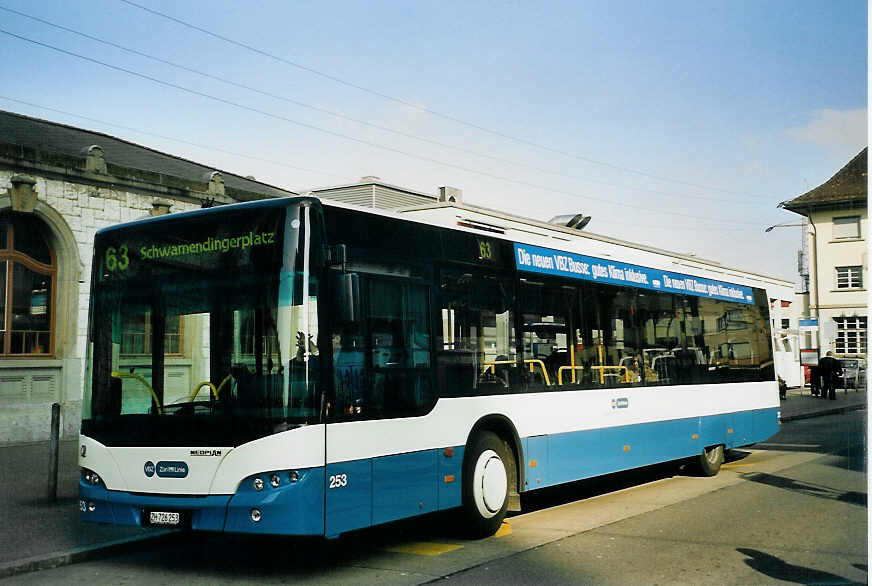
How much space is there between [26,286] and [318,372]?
1281 cm

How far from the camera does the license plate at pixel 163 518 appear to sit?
719 cm

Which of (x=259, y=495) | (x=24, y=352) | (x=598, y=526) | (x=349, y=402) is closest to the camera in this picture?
(x=259, y=495)

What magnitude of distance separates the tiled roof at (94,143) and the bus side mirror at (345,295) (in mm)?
9485

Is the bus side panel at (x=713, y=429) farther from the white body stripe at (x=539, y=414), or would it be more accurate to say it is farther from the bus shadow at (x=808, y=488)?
the bus shadow at (x=808, y=488)

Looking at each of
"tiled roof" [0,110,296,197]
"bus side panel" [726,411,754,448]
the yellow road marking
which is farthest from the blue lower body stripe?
"tiled roof" [0,110,296,197]

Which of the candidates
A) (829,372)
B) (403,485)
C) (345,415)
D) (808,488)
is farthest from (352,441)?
(829,372)

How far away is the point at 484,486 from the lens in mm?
8977

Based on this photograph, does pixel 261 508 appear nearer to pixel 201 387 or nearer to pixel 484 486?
pixel 201 387

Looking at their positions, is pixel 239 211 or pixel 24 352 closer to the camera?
pixel 239 211

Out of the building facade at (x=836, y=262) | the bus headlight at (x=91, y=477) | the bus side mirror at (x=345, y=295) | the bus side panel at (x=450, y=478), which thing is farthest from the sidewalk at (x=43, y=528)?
the building facade at (x=836, y=262)

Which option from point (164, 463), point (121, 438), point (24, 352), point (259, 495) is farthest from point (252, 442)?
point (24, 352)

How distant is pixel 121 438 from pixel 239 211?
209cm

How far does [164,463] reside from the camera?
733 centimetres

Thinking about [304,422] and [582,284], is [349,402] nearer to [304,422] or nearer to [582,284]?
[304,422]
